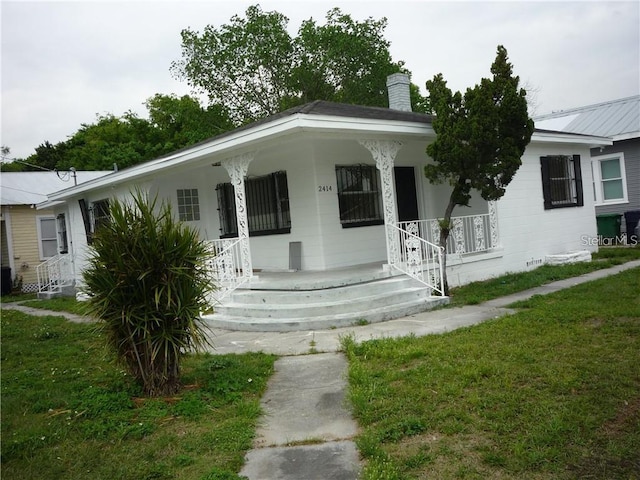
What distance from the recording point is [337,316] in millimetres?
7895

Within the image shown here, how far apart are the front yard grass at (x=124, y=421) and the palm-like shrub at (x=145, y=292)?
356mm

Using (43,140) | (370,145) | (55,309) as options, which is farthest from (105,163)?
(370,145)

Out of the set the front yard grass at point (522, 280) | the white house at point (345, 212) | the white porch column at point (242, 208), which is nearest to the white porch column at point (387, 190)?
the white house at point (345, 212)

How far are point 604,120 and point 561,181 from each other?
6583 mm

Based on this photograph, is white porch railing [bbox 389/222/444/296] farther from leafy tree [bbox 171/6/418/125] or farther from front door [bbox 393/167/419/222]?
leafy tree [bbox 171/6/418/125]

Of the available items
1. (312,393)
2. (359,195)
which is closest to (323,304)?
(312,393)

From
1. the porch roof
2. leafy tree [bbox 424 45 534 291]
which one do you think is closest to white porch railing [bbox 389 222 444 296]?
leafy tree [bbox 424 45 534 291]

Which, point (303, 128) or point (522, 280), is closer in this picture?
point (303, 128)

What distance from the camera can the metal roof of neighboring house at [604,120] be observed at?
650 inches

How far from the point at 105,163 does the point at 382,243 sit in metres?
27.4

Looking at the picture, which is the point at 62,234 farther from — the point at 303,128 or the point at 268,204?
the point at 303,128

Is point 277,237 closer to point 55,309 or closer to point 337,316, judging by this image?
point 337,316

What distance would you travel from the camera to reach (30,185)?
21250 millimetres

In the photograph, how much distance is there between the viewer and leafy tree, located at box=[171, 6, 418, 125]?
1104 inches
